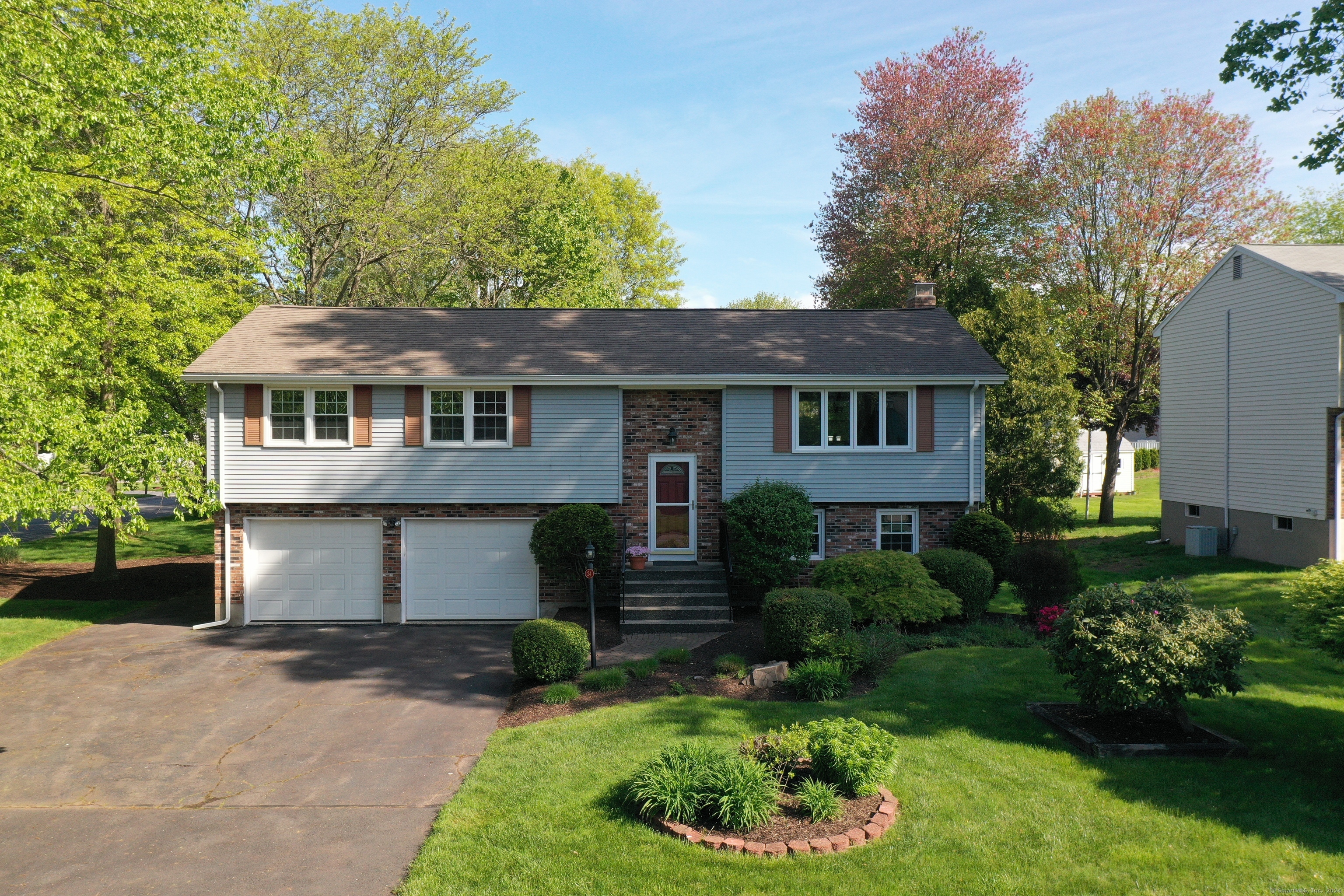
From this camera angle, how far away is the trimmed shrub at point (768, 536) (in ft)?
51.0

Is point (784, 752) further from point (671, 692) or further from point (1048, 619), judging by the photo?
point (1048, 619)

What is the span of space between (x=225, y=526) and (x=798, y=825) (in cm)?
1371

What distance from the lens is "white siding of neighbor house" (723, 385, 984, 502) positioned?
16.9 meters

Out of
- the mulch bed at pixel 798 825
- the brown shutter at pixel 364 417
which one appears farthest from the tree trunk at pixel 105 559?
the mulch bed at pixel 798 825

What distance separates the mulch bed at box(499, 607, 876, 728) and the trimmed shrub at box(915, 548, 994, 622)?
11.9ft

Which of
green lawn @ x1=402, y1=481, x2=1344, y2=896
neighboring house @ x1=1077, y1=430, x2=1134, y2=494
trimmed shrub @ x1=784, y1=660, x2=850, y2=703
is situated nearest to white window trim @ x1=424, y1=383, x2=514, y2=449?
green lawn @ x1=402, y1=481, x2=1344, y2=896

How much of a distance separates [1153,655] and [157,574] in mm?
23107

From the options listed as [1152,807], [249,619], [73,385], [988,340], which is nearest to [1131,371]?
[988,340]

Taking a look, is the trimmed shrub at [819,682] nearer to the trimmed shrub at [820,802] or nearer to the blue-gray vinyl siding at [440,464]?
the trimmed shrub at [820,802]

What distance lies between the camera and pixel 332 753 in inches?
378

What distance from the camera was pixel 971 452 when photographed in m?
17.0

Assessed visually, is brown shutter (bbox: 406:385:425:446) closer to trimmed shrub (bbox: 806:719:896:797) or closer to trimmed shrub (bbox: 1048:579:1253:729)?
trimmed shrub (bbox: 806:719:896:797)

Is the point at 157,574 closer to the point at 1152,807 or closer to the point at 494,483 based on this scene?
the point at 494,483

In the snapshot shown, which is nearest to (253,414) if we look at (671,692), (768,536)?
(768,536)
